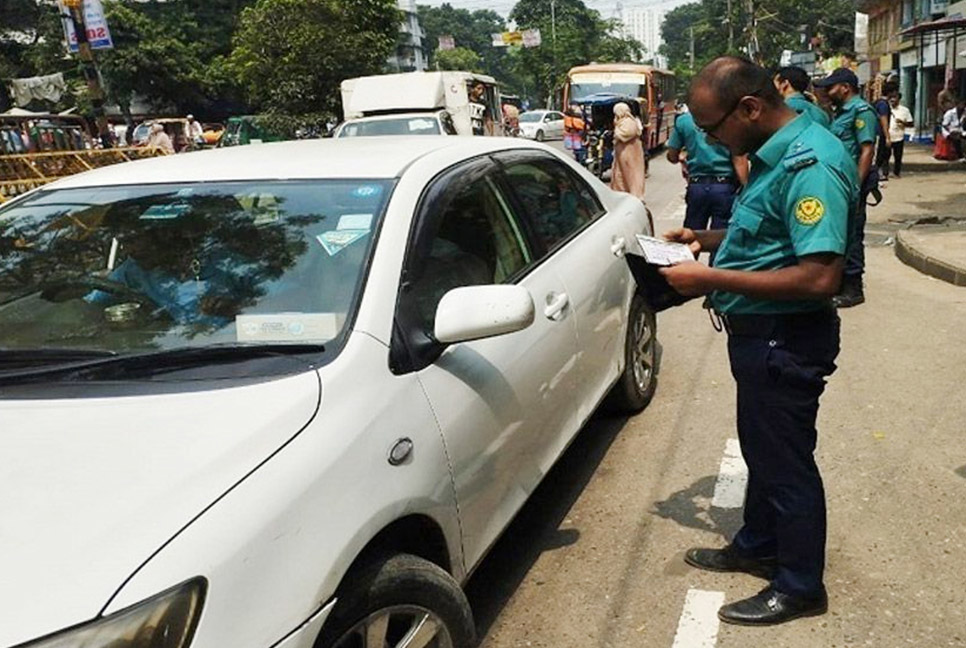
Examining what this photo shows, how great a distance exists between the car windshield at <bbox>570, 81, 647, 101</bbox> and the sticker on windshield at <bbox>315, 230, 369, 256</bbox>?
2229 centimetres

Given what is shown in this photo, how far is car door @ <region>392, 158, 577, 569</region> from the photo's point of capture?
2.36 meters

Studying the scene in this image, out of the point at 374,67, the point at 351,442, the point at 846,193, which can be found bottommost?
the point at 351,442

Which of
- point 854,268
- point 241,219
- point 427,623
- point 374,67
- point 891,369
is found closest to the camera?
point 427,623

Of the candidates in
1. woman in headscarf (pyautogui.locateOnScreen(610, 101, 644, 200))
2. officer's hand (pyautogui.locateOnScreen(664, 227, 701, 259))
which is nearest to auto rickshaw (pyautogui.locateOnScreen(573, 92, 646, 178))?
woman in headscarf (pyautogui.locateOnScreen(610, 101, 644, 200))

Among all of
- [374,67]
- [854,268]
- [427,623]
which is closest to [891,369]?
[854,268]

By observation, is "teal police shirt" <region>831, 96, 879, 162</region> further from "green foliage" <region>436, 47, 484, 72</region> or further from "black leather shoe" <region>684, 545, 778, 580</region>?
"green foliage" <region>436, 47, 484, 72</region>

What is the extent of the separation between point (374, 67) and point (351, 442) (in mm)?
30281

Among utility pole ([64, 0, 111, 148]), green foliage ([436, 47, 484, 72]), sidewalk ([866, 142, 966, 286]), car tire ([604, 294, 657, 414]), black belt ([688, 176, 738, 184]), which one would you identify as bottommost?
sidewalk ([866, 142, 966, 286])

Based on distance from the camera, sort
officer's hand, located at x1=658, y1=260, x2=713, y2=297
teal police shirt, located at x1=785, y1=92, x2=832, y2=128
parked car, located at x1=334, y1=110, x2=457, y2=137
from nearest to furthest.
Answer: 1. officer's hand, located at x1=658, y1=260, x2=713, y2=297
2. teal police shirt, located at x1=785, y1=92, x2=832, y2=128
3. parked car, located at x1=334, y1=110, x2=457, y2=137

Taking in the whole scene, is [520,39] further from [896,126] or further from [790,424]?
[790,424]

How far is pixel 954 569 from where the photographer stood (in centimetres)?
294

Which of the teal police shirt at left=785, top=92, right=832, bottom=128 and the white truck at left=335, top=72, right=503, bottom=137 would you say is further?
the white truck at left=335, top=72, right=503, bottom=137

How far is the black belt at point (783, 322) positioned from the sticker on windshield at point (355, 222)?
1.14 m

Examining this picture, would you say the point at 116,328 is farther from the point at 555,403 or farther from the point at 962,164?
the point at 962,164
